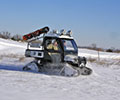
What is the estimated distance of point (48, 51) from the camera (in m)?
9.86

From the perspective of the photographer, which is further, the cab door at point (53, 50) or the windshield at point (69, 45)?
the windshield at point (69, 45)

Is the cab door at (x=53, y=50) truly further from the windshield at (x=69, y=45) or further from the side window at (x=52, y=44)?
the windshield at (x=69, y=45)

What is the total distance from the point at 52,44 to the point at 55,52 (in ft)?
1.38

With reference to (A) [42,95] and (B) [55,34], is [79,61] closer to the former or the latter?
(B) [55,34]

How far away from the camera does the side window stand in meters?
9.80

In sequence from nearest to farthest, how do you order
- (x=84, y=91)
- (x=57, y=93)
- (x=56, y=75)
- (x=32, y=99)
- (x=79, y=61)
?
(x=32, y=99) < (x=57, y=93) < (x=84, y=91) < (x=56, y=75) < (x=79, y=61)

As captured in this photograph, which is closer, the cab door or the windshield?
the cab door

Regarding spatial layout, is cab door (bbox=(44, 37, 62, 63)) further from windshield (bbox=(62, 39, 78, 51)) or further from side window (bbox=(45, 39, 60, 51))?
windshield (bbox=(62, 39, 78, 51))

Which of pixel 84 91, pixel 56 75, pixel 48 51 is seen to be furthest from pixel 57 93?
pixel 48 51

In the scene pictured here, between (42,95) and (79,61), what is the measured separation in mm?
4638

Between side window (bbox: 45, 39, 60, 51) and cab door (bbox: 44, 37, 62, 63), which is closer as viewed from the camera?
cab door (bbox: 44, 37, 62, 63)

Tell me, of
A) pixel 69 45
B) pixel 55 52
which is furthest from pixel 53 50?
pixel 69 45

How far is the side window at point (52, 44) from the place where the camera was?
980 cm

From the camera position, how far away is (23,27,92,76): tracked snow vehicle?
376 inches
